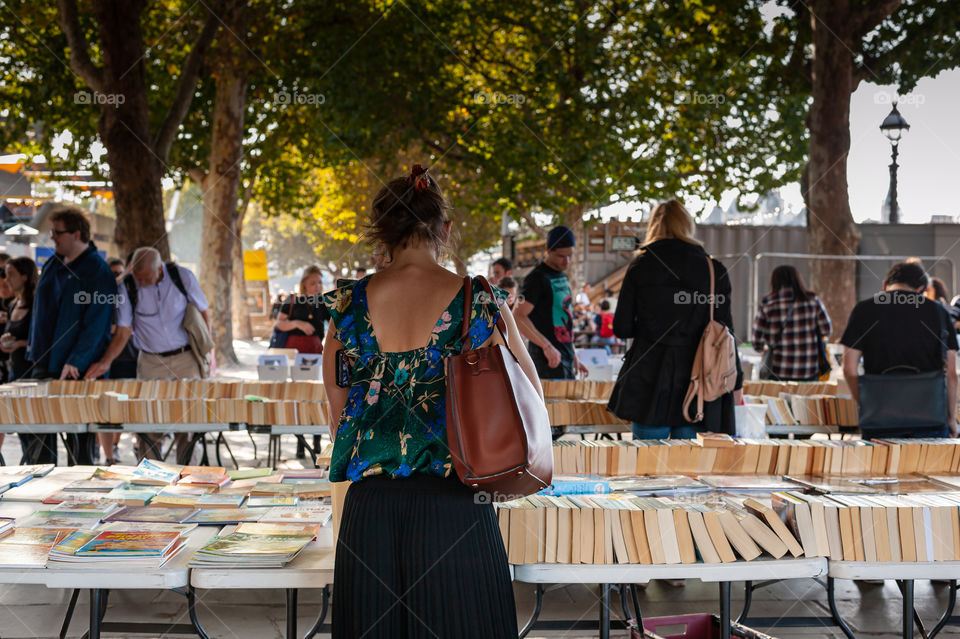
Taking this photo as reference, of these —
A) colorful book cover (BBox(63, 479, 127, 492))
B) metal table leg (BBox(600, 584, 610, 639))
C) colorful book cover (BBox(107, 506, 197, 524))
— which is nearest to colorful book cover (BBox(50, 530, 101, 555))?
colorful book cover (BBox(107, 506, 197, 524))

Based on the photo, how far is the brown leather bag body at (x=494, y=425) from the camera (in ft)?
7.36

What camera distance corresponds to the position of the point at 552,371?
23.8 feet

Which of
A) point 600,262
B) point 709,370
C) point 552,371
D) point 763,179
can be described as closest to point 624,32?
point 763,179

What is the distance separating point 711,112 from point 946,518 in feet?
45.9

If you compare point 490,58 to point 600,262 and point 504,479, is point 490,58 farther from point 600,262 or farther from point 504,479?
point 600,262

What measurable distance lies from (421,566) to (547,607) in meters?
2.49

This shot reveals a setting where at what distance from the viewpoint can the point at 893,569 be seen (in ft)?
9.58

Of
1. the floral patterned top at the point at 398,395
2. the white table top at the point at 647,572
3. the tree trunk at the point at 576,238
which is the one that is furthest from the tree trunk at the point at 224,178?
the white table top at the point at 647,572

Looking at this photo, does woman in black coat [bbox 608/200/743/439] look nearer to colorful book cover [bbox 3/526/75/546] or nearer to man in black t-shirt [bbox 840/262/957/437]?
man in black t-shirt [bbox 840/262/957/437]

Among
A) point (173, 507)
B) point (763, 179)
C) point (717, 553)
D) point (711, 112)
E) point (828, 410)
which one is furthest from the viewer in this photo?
point (763, 179)

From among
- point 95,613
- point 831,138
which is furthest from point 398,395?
point 831,138

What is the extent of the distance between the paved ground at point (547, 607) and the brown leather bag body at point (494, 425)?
2.00 metres

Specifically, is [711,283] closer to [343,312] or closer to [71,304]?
[343,312]

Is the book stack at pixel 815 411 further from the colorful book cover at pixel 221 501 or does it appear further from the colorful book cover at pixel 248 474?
the colorful book cover at pixel 221 501
